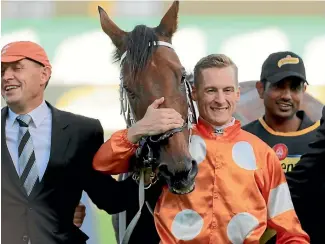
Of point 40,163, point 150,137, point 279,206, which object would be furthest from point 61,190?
point 279,206

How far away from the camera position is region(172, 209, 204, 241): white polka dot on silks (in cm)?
252

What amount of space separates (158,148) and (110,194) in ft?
1.61

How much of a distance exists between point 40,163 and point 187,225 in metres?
0.68

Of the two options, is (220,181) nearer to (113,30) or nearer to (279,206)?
(279,206)

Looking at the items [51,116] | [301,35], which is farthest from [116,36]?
[301,35]

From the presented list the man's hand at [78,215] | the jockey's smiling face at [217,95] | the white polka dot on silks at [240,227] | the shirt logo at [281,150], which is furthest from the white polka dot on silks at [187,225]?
the shirt logo at [281,150]

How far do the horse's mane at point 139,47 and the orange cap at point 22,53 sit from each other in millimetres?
399

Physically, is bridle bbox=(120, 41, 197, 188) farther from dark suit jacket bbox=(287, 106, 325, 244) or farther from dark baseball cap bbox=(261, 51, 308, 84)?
dark baseball cap bbox=(261, 51, 308, 84)

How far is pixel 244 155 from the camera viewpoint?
2.62 m

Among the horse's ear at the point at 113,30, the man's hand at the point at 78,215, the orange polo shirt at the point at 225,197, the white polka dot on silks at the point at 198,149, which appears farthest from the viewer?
the man's hand at the point at 78,215

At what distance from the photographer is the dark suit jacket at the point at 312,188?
9.09 feet

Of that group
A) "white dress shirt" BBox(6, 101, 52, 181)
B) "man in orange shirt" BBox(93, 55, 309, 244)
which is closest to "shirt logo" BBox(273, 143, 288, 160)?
"man in orange shirt" BBox(93, 55, 309, 244)

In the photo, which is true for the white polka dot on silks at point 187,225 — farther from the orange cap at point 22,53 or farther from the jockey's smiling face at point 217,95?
the orange cap at point 22,53

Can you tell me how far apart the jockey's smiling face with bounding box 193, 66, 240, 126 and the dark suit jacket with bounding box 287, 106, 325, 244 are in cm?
39
